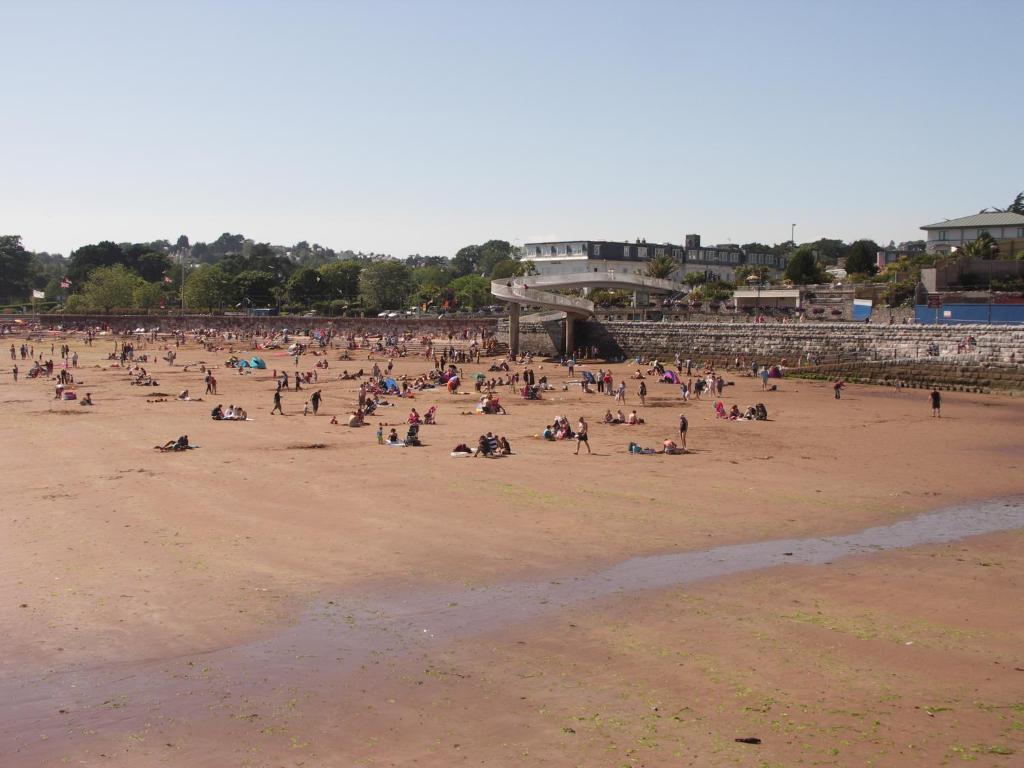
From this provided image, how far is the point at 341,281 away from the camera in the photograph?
400 ft

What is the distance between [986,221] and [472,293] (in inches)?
2128

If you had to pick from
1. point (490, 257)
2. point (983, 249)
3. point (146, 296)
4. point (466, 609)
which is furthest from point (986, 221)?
point (490, 257)

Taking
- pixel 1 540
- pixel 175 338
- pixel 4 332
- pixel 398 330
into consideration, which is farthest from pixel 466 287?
pixel 1 540

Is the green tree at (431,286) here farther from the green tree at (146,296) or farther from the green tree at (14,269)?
the green tree at (14,269)

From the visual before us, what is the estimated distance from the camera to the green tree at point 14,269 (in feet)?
463

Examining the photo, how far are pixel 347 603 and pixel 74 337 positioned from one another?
87220 mm

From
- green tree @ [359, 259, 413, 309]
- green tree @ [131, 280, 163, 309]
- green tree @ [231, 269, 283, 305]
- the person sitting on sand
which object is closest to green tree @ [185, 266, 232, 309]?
green tree @ [231, 269, 283, 305]

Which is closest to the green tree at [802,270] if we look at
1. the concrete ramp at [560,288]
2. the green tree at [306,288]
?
the concrete ramp at [560,288]

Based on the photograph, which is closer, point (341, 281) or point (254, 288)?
point (254, 288)

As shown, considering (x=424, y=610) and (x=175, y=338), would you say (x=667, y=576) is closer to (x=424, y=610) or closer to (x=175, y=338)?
(x=424, y=610)

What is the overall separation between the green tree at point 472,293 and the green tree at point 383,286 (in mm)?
6892

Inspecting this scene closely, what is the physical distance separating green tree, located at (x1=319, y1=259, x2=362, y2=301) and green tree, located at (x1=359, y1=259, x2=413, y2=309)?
3.91 m

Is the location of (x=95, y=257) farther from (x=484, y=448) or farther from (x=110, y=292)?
(x=484, y=448)

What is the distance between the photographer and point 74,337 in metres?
90.4
